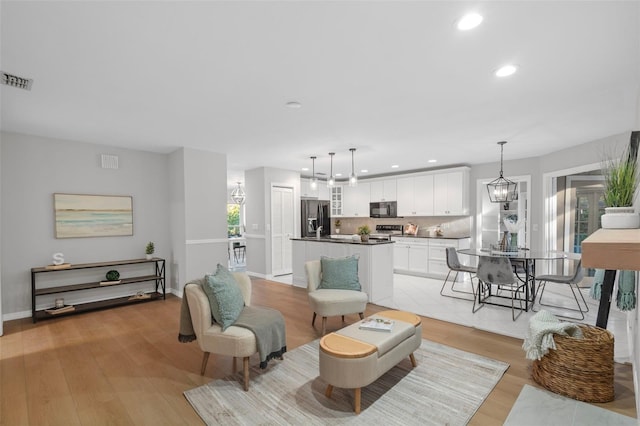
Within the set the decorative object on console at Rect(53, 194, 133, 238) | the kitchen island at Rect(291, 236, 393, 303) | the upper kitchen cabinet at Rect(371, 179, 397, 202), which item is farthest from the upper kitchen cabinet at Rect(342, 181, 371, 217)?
the decorative object on console at Rect(53, 194, 133, 238)

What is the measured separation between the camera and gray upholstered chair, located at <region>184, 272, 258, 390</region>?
2502 millimetres

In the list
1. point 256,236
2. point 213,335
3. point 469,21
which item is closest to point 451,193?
point 256,236

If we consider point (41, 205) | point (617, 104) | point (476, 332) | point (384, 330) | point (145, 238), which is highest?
point (617, 104)

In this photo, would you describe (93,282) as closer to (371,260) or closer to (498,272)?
(371,260)

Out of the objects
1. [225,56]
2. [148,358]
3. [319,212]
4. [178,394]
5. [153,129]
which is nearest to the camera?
[225,56]

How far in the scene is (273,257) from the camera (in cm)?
703

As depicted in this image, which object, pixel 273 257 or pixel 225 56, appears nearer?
pixel 225 56

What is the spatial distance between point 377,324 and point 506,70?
7.76 feet

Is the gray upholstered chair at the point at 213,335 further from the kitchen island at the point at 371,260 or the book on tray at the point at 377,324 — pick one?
the kitchen island at the point at 371,260

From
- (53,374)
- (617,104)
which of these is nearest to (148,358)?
(53,374)

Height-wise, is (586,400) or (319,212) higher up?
(319,212)

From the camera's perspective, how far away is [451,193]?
6879mm

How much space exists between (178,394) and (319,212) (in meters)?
5.94

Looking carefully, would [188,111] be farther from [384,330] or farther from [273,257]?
[273,257]
